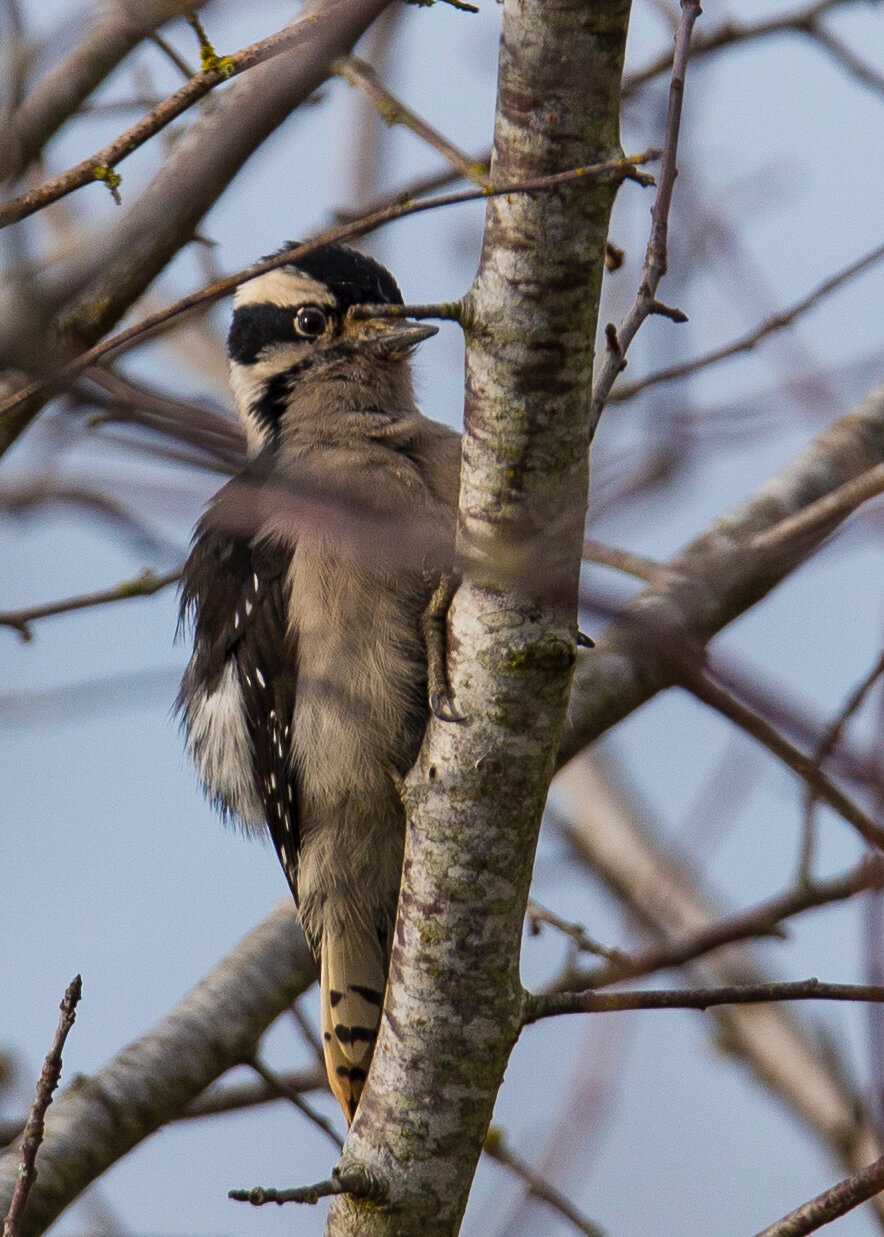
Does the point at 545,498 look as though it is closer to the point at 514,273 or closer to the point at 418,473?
the point at 514,273

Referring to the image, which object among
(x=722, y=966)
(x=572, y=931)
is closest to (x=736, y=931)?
(x=572, y=931)

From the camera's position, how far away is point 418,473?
3.33 meters

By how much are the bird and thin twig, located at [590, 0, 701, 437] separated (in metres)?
0.56

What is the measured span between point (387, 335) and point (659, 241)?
126 centimetres

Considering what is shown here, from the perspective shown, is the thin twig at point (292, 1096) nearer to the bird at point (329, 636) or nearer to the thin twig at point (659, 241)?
the bird at point (329, 636)

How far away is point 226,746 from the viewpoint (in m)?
3.74

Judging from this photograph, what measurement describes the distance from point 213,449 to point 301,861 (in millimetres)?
2168

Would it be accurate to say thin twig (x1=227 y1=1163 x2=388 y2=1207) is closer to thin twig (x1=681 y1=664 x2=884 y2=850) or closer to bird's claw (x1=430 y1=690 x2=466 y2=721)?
bird's claw (x1=430 y1=690 x2=466 y2=721)

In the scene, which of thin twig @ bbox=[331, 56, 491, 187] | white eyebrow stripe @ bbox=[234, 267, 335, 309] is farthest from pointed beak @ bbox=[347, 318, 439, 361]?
thin twig @ bbox=[331, 56, 491, 187]

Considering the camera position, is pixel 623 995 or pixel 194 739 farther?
pixel 194 739

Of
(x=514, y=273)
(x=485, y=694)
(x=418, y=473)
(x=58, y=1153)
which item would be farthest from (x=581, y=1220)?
(x=514, y=273)

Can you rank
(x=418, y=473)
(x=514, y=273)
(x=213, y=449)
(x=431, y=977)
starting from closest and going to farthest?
(x=213, y=449)
(x=514, y=273)
(x=431, y=977)
(x=418, y=473)

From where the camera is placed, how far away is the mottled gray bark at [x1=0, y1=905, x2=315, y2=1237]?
9.95 ft

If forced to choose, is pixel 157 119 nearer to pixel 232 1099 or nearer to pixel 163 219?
pixel 163 219
